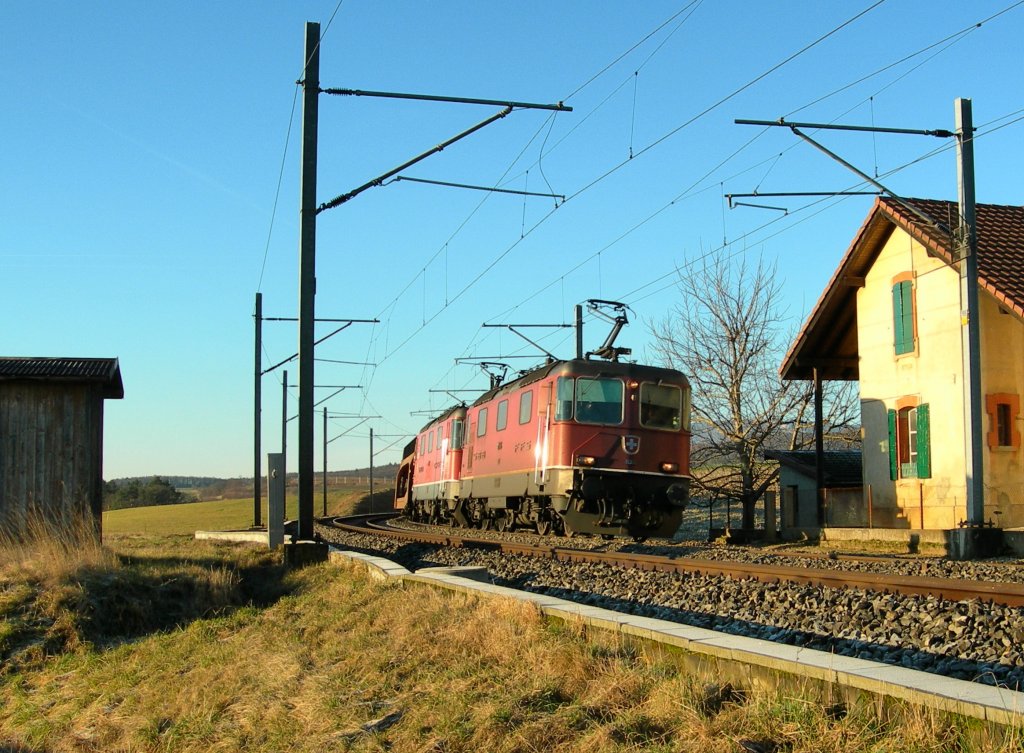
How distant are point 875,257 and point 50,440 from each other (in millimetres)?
17919

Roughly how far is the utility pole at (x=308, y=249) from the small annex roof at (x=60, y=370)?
13.0 feet

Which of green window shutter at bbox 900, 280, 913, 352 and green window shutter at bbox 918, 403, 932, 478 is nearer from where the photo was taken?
green window shutter at bbox 918, 403, 932, 478

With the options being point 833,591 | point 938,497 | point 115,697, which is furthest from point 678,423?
point 115,697

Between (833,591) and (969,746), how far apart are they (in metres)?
5.30

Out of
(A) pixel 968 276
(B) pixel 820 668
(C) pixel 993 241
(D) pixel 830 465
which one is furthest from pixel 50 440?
(D) pixel 830 465

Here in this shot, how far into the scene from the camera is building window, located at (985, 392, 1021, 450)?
20.2m

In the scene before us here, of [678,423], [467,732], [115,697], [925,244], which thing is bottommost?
[115,697]

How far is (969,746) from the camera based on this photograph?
3.88 meters

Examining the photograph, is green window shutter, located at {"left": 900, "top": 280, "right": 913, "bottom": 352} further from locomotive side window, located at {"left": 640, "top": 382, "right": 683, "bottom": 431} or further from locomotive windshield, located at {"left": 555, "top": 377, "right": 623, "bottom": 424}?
locomotive windshield, located at {"left": 555, "top": 377, "right": 623, "bottom": 424}

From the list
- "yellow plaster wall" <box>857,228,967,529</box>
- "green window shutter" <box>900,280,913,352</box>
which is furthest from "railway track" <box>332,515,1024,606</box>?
"green window shutter" <box>900,280,913,352</box>

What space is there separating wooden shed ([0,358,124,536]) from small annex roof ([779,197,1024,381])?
13.4m

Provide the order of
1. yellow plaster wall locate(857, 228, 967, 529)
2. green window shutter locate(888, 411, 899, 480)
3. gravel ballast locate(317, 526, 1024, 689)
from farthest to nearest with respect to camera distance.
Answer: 1. green window shutter locate(888, 411, 899, 480)
2. yellow plaster wall locate(857, 228, 967, 529)
3. gravel ballast locate(317, 526, 1024, 689)

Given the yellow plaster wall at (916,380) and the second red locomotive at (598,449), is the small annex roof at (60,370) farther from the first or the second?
the yellow plaster wall at (916,380)

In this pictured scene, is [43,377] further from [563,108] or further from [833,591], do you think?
[833,591]
